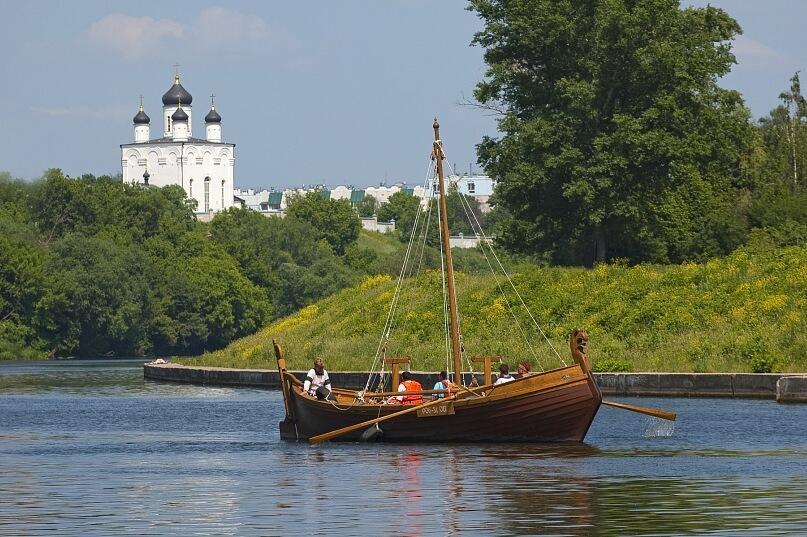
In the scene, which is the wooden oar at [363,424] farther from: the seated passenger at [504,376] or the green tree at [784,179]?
the green tree at [784,179]

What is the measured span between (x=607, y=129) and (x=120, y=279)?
3409 inches

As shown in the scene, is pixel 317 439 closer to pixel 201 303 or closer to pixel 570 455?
pixel 570 455

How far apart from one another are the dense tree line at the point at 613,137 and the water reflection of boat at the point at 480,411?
119 feet

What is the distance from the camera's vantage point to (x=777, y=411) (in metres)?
49.4

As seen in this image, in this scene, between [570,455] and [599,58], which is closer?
[570,455]

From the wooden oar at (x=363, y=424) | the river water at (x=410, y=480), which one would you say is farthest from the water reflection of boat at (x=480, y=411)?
the river water at (x=410, y=480)

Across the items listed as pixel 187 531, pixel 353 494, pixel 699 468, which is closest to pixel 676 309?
pixel 699 468

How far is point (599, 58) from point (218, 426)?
35738mm

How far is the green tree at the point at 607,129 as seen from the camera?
79.1 metres

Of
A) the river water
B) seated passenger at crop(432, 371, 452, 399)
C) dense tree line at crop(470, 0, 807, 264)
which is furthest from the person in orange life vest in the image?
dense tree line at crop(470, 0, 807, 264)

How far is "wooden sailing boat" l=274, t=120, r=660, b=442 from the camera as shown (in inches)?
1580

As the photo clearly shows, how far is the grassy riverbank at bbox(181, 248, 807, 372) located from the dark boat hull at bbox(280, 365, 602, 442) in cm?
1440

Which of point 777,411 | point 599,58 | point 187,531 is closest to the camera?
point 187,531

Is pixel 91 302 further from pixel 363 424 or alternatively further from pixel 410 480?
pixel 410 480
